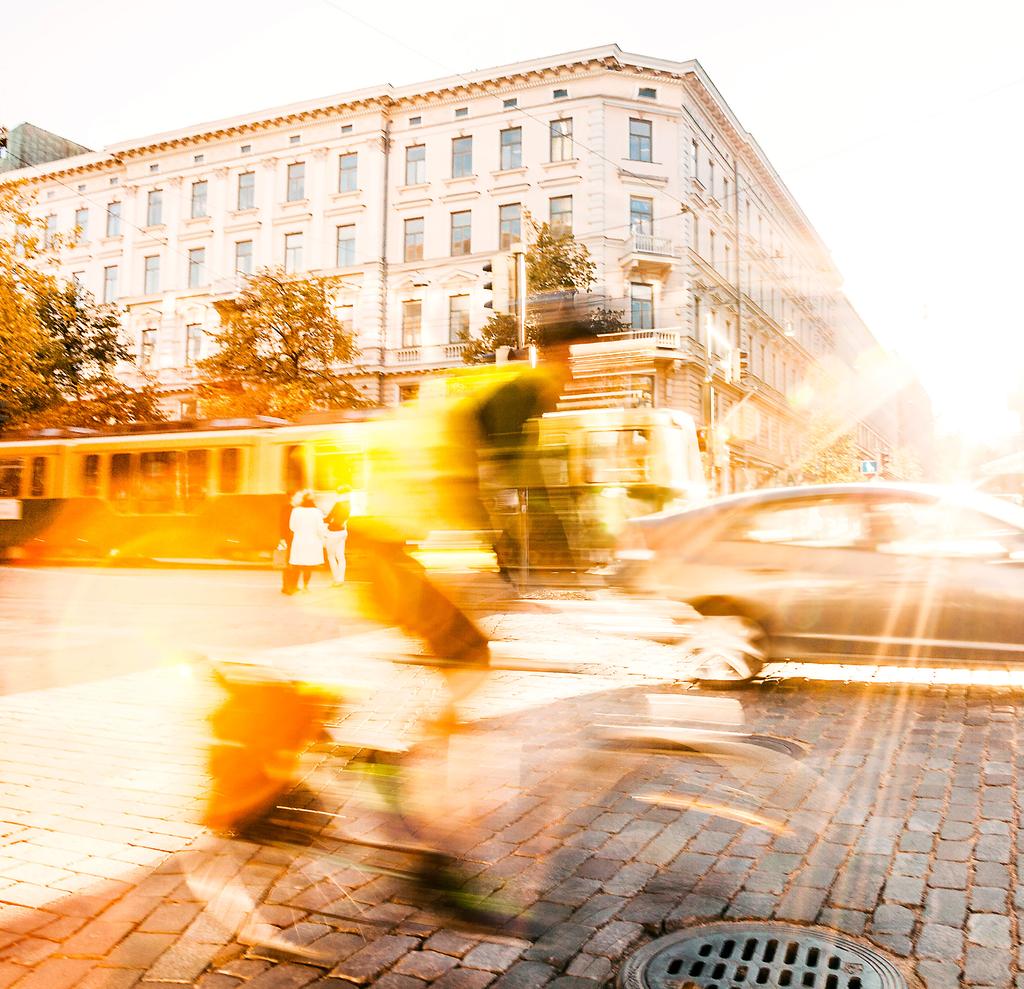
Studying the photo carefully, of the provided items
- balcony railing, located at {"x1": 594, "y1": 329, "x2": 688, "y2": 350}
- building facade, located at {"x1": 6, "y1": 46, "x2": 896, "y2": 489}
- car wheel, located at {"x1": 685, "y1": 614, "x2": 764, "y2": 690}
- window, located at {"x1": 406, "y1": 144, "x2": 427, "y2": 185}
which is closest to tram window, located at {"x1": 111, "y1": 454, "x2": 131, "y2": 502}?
building facade, located at {"x1": 6, "y1": 46, "x2": 896, "y2": 489}

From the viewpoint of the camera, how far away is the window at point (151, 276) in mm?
45938

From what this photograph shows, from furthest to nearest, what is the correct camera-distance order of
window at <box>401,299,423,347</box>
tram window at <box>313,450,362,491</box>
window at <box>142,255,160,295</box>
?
window at <box>142,255,160,295</box>
window at <box>401,299,423,347</box>
tram window at <box>313,450,362,491</box>

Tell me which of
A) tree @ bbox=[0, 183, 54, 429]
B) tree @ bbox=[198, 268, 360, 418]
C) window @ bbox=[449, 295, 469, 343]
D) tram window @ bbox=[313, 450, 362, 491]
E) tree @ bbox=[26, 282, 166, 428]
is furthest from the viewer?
window @ bbox=[449, 295, 469, 343]

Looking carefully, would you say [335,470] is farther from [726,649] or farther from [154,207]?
[154,207]

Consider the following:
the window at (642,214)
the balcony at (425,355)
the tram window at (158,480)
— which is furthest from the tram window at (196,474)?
the window at (642,214)

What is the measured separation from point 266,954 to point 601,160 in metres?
37.9

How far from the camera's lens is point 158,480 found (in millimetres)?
21469

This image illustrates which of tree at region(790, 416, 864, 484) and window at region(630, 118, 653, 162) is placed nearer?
window at region(630, 118, 653, 162)

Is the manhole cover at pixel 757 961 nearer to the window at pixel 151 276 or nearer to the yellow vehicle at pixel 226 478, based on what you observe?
the yellow vehicle at pixel 226 478

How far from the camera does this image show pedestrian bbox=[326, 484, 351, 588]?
16.4 m

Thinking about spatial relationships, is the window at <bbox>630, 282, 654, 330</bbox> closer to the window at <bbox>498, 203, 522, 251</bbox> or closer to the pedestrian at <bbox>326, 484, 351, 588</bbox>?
the window at <bbox>498, 203, 522, 251</bbox>

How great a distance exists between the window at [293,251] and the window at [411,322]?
231 inches

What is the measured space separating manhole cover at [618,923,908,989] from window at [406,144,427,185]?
41.4 metres

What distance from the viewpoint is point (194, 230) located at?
45.0m
